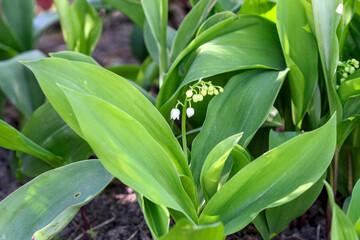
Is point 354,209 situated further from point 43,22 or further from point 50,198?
point 43,22

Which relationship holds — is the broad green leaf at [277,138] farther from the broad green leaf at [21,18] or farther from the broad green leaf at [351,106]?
the broad green leaf at [21,18]

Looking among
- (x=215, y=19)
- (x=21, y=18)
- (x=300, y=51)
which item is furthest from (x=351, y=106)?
(x=21, y=18)

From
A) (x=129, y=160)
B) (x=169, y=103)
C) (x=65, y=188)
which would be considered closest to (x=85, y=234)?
(x=65, y=188)

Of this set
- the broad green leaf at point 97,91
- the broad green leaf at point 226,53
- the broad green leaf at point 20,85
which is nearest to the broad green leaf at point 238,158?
the broad green leaf at point 97,91

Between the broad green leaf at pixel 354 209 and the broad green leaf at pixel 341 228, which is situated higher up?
Result: the broad green leaf at pixel 341 228

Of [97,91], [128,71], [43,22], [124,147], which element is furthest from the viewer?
[43,22]

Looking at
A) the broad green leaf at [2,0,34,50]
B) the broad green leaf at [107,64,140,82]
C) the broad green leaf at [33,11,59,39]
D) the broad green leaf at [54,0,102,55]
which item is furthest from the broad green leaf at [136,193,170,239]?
the broad green leaf at [33,11,59,39]
